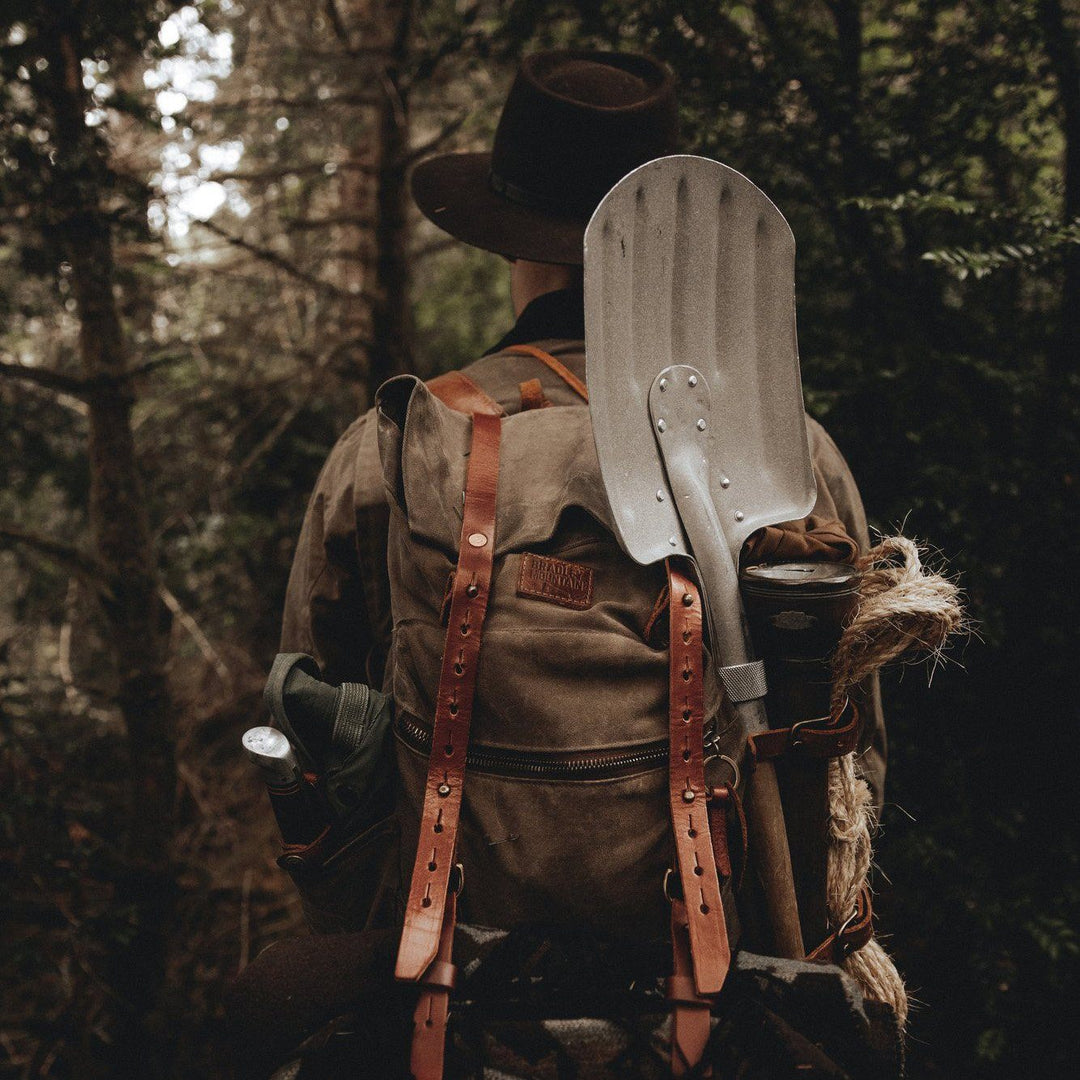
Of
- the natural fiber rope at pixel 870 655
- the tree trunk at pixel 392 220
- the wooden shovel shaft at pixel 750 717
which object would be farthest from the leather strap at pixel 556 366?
the tree trunk at pixel 392 220

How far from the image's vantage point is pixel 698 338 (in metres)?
1.39

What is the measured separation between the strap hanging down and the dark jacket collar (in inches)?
24.5

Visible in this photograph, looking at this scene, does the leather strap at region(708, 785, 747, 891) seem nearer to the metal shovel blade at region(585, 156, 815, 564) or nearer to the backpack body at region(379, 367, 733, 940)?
the backpack body at region(379, 367, 733, 940)

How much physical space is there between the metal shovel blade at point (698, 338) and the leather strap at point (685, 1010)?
50cm

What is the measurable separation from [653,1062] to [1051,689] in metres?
1.77

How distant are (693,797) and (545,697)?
0.24 m

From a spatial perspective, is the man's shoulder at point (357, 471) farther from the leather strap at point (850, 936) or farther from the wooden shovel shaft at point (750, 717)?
the leather strap at point (850, 936)

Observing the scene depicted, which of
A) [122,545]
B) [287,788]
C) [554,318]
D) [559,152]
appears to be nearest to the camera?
[287,788]

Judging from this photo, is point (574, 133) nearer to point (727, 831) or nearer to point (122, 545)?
point (727, 831)

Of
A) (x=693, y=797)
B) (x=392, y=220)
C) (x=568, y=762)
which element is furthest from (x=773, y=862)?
(x=392, y=220)

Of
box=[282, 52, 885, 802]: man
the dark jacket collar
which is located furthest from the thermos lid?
the dark jacket collar

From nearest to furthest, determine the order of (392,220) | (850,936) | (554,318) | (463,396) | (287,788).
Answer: (287,788) → (850,936) → (463,396) → (554,318) → (392,220)

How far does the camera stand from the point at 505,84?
12.7 feet

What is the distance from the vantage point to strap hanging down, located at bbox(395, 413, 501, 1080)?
105 centimetres
